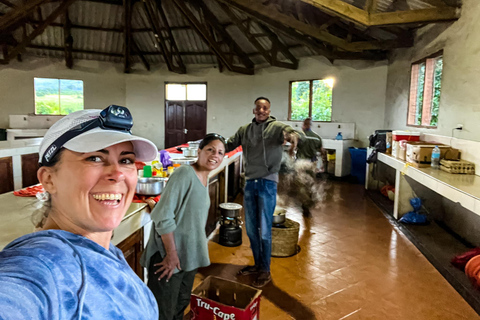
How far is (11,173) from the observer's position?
4824 millimetres

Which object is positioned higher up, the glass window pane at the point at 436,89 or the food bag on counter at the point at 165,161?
the glass window pane at the point at 436,89

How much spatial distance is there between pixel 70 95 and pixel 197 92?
4.10 metres

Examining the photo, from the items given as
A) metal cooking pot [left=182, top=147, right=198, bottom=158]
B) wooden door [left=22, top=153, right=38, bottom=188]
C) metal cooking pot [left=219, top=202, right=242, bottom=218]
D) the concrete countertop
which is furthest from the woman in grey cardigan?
wooden door [left=22, top=153, right=38, bottom=188]

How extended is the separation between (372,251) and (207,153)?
2813 mm

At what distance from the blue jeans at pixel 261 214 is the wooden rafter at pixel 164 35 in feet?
22.2

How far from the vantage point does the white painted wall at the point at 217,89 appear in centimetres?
827

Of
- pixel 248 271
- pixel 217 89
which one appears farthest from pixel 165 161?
pixel 217 89

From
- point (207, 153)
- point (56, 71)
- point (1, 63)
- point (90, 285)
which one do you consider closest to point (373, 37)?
point (207, 153)

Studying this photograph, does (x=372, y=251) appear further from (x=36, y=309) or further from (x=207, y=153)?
(x=36, y=309)

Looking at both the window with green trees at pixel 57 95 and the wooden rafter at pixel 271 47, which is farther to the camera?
the window with green trees at pixel 57 95

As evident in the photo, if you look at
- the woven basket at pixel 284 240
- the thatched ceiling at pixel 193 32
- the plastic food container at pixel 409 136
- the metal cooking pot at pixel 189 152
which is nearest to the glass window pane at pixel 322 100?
the thatched ceiling at pixel 193 32

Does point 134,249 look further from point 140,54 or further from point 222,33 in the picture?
point 140,54

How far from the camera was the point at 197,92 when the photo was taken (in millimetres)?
10984

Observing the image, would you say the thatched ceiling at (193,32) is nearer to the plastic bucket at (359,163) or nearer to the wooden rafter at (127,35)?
the wooden rafter at (127,35)
